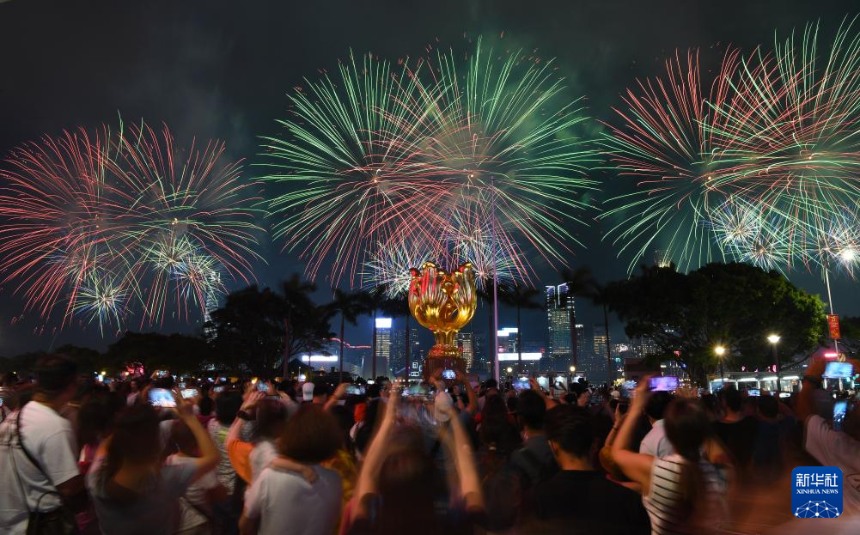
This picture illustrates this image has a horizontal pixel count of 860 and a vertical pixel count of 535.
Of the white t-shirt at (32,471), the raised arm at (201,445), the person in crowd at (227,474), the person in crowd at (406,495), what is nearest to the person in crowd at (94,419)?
the person in crowd at (227,474)

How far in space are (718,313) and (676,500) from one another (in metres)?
42.9

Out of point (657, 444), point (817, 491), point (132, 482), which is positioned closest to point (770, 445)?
point (817, 491)

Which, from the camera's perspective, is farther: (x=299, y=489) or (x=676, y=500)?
(x=676, y=500)

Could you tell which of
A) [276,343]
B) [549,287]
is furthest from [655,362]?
[276,343]

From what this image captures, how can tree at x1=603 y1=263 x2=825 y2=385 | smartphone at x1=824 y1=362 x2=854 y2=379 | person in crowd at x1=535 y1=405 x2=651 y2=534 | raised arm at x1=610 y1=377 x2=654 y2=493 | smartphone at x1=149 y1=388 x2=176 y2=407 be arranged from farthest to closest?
tree at x1=603 y1=263 x2=825 y2=385 → smartphone at x1=149 y1=388 x2=176 y2=407 → smartphone at x1=824 y1=362 x2=854 y2=379 → raised arm at x1=610 y1=377 x2=654 y2=493 → person in crowd at x1=535 y1=405 x2=651 y2=534

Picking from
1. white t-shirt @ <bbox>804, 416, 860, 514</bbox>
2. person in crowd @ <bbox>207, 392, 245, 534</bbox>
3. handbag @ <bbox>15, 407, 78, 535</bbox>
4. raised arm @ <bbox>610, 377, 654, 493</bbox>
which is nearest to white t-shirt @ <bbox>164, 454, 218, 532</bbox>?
handbag @ <bbox>15, 407, 78, 535</bbox>

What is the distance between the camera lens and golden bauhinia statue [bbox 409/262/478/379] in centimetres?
2958

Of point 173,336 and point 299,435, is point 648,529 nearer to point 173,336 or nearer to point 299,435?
point 299,435

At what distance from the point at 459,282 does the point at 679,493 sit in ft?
86.8

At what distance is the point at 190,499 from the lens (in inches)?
161

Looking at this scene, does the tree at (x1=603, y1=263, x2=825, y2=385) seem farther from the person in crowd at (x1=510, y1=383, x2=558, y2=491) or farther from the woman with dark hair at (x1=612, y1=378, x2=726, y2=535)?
the woman with dark hair at (x1=612, y1=378, x2=726, y2=535)

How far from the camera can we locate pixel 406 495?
328 centimetres

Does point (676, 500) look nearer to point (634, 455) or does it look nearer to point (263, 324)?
point (634, 455)

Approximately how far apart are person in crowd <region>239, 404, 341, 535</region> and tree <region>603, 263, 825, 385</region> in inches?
1695
